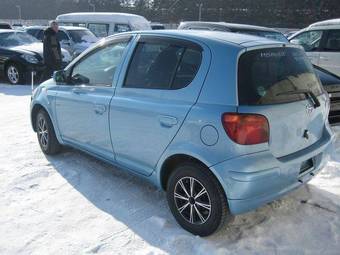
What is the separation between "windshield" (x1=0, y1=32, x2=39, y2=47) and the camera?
1303cm

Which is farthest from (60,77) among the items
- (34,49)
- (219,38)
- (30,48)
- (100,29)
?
(100,29)

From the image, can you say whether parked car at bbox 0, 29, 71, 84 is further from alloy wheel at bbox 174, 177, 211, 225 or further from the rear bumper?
the rear bumper

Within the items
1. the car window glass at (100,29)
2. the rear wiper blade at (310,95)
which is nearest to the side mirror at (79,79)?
the rear wiper blade at (310,95)

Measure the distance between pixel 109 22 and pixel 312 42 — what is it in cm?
985

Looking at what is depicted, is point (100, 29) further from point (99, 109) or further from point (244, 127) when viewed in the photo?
point (244, 127)

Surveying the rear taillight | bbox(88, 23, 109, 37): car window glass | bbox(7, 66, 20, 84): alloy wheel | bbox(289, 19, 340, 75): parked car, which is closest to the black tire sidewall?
the rear taillight

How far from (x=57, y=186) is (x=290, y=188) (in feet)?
8.26

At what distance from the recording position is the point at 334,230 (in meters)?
3.74

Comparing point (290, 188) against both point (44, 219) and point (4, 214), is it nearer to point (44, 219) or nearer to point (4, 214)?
point (44, 219)

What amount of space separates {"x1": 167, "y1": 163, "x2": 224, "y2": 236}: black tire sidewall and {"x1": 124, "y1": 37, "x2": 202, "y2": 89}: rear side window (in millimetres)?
717

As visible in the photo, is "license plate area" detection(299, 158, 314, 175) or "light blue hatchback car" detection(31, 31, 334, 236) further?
"license plate area" detection(299, 158, 314, 175)

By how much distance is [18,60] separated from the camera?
12266mm

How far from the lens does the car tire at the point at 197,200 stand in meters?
3.40

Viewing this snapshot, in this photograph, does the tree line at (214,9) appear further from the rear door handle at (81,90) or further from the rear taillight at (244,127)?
the rear taillight at (244,127)
